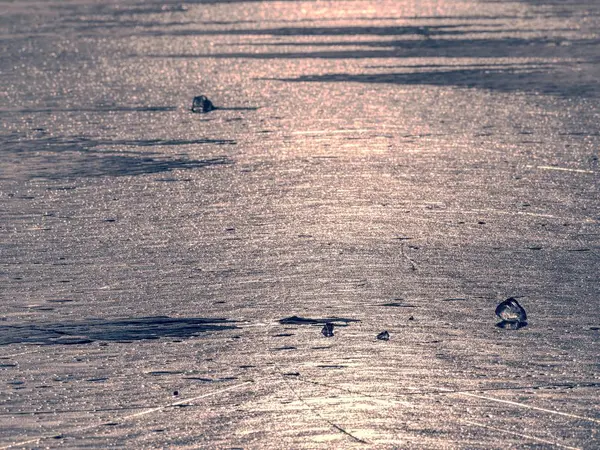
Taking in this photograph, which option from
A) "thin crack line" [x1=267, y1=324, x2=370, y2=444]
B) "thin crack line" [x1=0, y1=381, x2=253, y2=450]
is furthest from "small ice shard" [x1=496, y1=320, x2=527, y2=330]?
"thin crack line" [x1=0, y1=381, x2=253, y2=450]

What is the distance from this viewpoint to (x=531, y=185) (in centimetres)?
721

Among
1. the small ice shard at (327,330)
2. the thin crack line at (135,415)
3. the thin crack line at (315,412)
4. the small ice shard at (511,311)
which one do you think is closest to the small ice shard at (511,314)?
the small ice shard at (511,311)

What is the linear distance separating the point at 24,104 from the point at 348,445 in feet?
26.9

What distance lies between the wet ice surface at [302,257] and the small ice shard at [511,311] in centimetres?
5

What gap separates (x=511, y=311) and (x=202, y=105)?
19.6 ft

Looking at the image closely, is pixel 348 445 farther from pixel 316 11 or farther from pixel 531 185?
pixel 316 11

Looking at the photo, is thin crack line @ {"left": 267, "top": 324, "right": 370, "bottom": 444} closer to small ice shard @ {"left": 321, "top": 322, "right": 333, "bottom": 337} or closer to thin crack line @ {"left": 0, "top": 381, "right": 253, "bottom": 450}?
thin crack line @ {"left": 0, "top": 381, "right": 253, "bottom": 450}

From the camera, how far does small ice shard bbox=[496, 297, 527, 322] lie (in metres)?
4.86

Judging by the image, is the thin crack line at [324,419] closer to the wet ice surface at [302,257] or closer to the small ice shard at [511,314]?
the wet ice surface at [302,257]

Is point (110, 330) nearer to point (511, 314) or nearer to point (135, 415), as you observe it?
point (135, 415)

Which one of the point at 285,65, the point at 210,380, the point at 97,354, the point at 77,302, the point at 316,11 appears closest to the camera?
the point at 210,380

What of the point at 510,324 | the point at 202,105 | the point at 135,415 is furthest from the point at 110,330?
the point at 202,105

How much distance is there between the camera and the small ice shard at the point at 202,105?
1045 centimetres

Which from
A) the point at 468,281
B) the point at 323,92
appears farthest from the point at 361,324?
the point at 323,92
